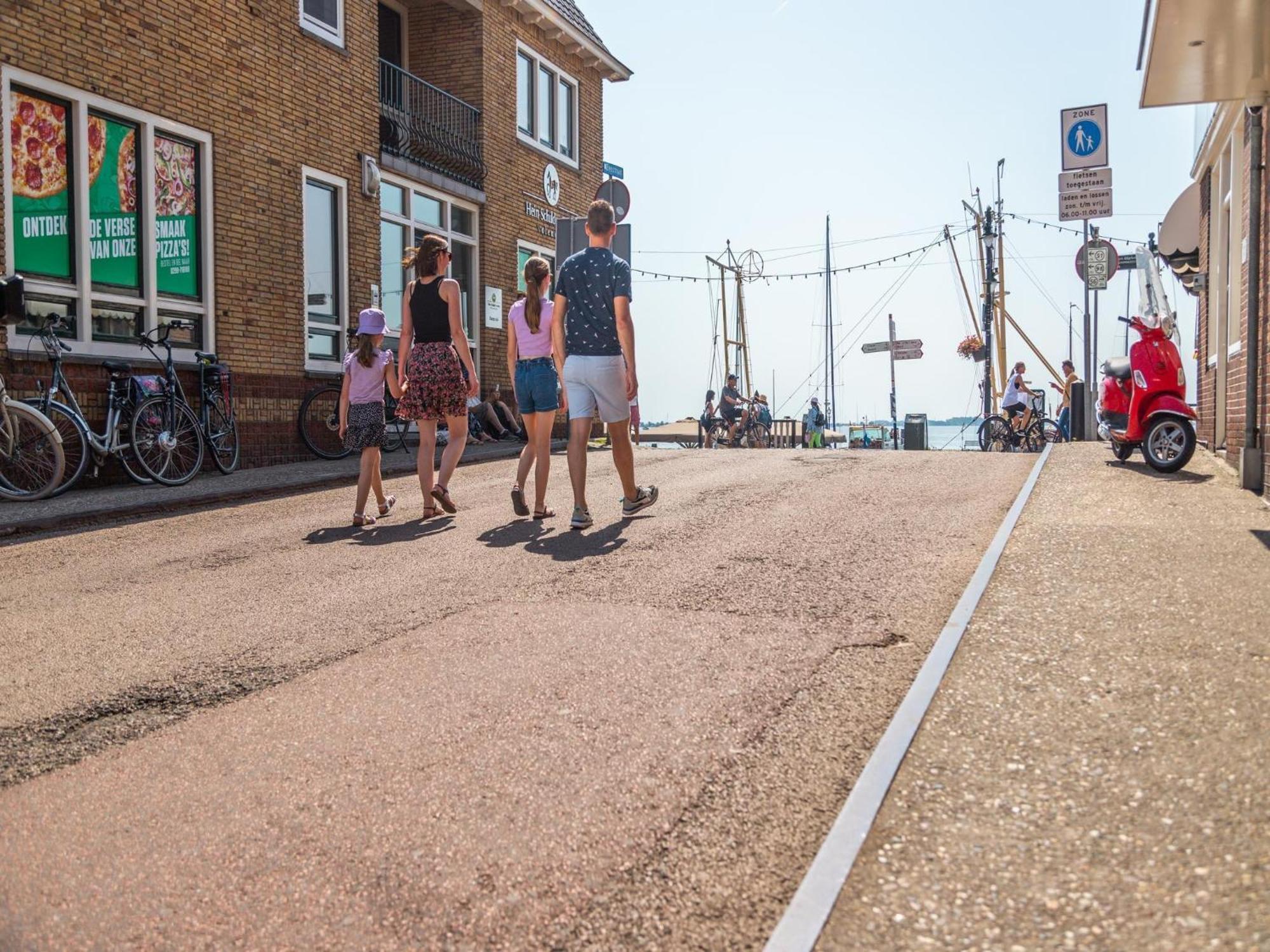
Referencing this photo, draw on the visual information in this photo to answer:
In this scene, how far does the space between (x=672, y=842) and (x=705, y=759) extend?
1.65ft

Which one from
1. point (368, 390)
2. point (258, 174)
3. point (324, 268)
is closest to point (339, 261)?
point (324, 268)

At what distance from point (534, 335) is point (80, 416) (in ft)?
14.2

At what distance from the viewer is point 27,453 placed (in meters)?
9.00

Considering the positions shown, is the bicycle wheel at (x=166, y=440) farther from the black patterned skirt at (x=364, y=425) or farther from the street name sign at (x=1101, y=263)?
the street name sign at (x=1101, y=263)

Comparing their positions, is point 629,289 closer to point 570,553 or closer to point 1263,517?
point 570,553

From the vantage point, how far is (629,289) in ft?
24.1

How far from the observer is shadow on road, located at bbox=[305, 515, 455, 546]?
7.09 metres

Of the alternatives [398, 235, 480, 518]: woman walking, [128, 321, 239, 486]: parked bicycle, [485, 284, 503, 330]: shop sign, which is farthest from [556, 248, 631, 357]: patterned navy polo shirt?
[485, 284, 503, 330]: shop sign

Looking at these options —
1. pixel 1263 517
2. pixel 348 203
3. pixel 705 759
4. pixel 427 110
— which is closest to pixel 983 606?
pixel 705 759

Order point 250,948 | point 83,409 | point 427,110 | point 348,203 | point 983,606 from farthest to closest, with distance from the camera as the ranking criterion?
point 427,110
point 348,203
point 83,409
point 983,606
point 250,948

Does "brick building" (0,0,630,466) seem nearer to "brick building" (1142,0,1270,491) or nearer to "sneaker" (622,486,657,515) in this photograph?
"sneaker" (622,486,657,515)

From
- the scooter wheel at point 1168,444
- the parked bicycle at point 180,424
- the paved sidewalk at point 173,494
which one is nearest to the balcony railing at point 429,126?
the paved sidewalk at point 173,494

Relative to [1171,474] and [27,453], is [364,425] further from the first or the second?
[1171,474]

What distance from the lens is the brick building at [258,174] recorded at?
10594 millimetres
